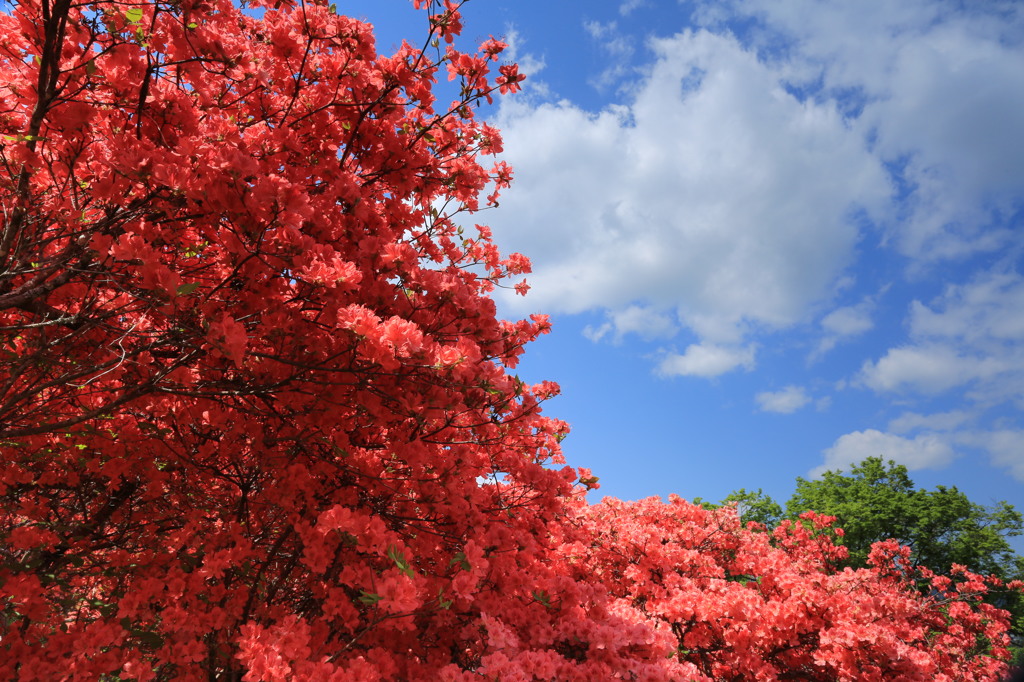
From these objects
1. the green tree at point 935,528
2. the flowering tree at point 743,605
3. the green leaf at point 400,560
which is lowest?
the green leaf at point 400,560

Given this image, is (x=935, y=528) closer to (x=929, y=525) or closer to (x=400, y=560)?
(x=929, y=525)

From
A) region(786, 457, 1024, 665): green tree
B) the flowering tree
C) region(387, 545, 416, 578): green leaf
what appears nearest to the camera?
region(387, 545, 416, 578): green leaf

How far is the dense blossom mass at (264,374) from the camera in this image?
128 inches

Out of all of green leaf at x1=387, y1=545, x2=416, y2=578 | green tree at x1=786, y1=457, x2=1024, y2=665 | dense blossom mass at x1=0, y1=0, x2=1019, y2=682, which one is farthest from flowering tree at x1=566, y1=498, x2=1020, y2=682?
green tree at x1=786, y1=457, x2=1024, y2=665

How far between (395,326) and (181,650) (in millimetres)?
2873

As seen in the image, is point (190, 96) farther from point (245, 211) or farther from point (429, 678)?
point (429, 678)

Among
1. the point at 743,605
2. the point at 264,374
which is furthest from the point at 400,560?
the point at 743,605

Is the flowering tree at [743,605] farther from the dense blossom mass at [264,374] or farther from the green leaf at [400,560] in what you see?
the green leaf at [400,560]

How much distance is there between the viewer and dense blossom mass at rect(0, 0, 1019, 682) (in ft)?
10.7

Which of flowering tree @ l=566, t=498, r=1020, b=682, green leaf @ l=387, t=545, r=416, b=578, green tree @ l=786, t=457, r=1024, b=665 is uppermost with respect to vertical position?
green tree @ l=786, t=457, r=1024, b=665

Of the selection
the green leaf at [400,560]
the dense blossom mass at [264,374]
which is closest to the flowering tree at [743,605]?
the dense blossom mass at [264,374]

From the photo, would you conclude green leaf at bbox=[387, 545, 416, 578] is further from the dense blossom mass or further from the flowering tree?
the flowering tree

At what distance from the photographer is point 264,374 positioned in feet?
13.5

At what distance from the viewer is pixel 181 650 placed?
3875mm
